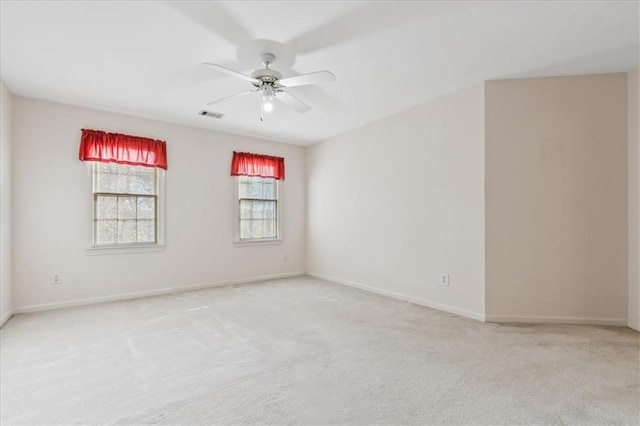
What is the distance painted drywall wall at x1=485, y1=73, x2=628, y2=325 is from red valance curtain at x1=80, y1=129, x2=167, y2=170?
444 cm

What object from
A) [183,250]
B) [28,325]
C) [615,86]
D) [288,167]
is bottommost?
[28,325]

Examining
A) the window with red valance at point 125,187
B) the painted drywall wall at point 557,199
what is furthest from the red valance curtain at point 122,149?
the painted drywall wall at point 557,199

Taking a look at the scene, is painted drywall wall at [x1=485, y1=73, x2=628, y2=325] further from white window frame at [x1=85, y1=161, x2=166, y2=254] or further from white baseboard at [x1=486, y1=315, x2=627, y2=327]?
white window frame at [x1=85, y1=161, x2=166, y2=254]

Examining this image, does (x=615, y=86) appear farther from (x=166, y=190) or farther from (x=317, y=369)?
(x=166, y=190)

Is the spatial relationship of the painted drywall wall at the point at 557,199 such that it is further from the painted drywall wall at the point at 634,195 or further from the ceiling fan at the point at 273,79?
the ceiling fan at the point at 273,79

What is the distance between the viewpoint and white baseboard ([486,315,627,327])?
10.4 feet

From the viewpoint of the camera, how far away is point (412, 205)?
13.7ft

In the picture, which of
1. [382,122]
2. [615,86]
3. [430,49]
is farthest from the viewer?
[382,122]

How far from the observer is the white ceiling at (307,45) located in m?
2.22

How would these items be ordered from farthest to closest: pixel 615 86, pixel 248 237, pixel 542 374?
1. pixel 248 237
2. pixel 615 86
3. pixel 542 374

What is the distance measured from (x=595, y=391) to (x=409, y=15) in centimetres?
290

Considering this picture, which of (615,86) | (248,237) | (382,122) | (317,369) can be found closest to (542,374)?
(317,369)

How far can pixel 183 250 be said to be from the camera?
4.84m

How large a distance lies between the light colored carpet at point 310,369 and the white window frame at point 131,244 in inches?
35.7
